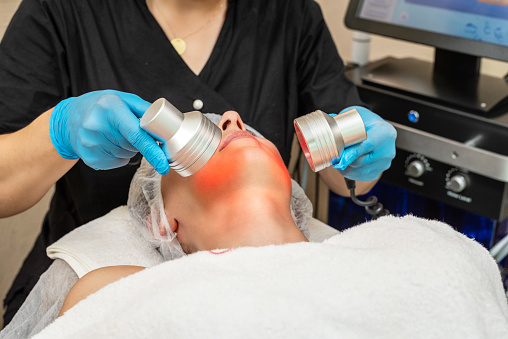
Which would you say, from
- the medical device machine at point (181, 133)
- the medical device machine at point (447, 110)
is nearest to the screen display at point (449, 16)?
the medical device machine at point (447, 110)

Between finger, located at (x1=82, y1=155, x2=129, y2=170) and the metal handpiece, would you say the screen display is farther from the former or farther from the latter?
finger, located at (x1=82, y1=155, x2=129, y2=170)

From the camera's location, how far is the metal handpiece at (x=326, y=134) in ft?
2.97

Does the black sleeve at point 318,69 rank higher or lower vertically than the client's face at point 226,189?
higher

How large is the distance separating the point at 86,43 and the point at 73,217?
18.2 inches

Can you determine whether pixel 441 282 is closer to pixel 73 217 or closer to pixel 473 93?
pixel 473 93

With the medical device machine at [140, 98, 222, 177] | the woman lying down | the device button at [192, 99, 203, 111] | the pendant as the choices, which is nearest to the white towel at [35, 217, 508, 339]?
the woman lying down

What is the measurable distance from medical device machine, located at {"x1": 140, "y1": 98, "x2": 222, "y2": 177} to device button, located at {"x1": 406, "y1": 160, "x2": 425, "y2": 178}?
789 mm

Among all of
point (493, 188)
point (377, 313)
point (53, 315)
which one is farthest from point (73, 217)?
point (493, 188)

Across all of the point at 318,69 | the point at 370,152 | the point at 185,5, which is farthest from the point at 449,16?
the point at 185,5

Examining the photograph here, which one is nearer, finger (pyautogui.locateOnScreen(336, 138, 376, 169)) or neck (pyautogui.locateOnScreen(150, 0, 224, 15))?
finger (pyautogui.locateOnScreen(336, 138, 376, 169))

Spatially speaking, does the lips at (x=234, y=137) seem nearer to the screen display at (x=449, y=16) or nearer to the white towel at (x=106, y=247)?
the white towel at (x=106, y=247)

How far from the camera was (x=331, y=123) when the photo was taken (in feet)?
3.05

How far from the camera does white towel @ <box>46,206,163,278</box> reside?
112 centimetres

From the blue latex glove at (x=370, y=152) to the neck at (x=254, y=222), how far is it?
141 mm
